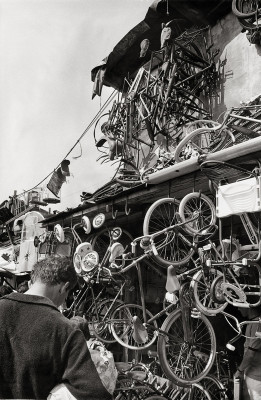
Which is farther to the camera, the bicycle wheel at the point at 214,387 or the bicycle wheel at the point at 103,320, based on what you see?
the bicycle wheel at the point at 103,320

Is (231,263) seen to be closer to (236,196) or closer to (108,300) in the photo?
(236,196)

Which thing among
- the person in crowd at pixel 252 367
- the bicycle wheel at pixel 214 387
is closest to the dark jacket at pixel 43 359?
the person in crowd at pixel 252 367

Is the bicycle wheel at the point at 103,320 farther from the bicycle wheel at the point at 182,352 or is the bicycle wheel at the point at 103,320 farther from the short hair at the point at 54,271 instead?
the short hair at the point at 54,271

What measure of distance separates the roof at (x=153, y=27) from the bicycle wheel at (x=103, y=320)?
8.25 metres

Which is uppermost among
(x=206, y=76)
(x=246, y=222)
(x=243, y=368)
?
(x=206, y=76)

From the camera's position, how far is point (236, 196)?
7.30m

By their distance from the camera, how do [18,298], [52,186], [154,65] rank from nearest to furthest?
1. [18,298]
2. [154,65]
3. [52,186]

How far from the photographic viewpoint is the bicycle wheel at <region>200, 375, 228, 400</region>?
875cm

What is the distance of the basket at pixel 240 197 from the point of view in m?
7.03

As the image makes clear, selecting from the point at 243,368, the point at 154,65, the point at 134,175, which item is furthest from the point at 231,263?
the point at 154,65

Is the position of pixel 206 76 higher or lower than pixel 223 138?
higher

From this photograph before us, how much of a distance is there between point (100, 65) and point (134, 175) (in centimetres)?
722

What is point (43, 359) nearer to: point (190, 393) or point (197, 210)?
point (197, 210)

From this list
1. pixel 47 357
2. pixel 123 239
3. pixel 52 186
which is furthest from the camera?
pixel 52 186
